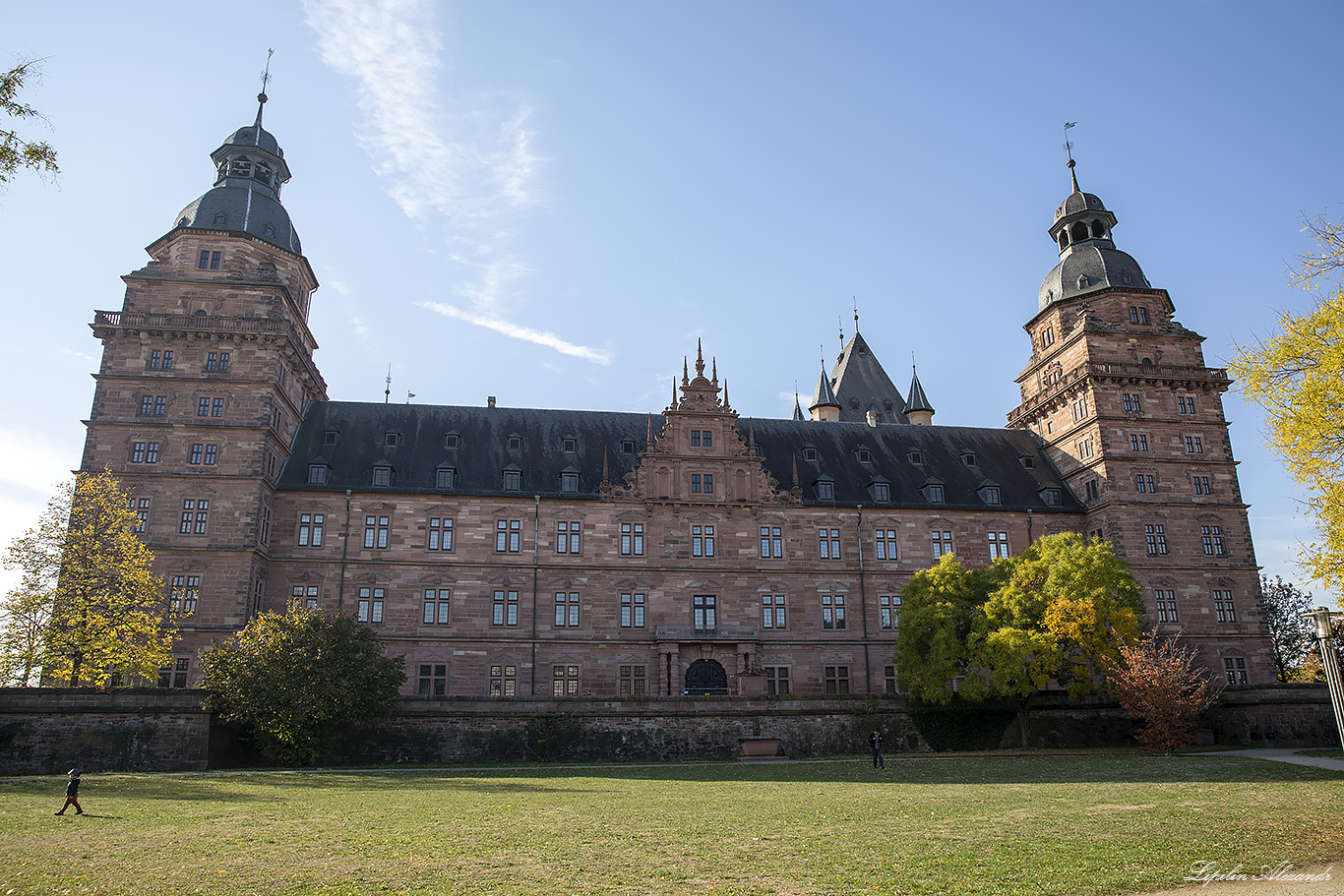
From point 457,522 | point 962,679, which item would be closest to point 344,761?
point 457,522

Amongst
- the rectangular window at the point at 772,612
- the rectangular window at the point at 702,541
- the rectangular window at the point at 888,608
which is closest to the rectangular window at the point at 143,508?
the rectangular window at the point at 702,541

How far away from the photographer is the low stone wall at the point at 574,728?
32.2 m

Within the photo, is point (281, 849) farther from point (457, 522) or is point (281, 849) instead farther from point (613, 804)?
point (457, 522)

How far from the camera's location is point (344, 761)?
35156mm

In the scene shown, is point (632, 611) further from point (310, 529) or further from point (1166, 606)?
point (1166, 606)

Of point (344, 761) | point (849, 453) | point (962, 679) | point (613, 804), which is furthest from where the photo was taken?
point (849, 453)

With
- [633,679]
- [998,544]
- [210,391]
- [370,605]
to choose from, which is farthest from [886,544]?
[210,391]

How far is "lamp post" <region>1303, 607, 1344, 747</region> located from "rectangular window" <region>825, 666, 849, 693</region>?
1121 inches

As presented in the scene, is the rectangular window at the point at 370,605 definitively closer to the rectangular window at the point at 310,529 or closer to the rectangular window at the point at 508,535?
the rectangular window at the point at 310,529

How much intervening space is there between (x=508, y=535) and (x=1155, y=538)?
34.1 m

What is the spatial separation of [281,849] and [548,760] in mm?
23178

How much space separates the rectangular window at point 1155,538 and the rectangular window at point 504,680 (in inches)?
1322

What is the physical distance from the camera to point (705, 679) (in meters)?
45.4

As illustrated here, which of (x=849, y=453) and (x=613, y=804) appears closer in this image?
(x=613, y=804)
